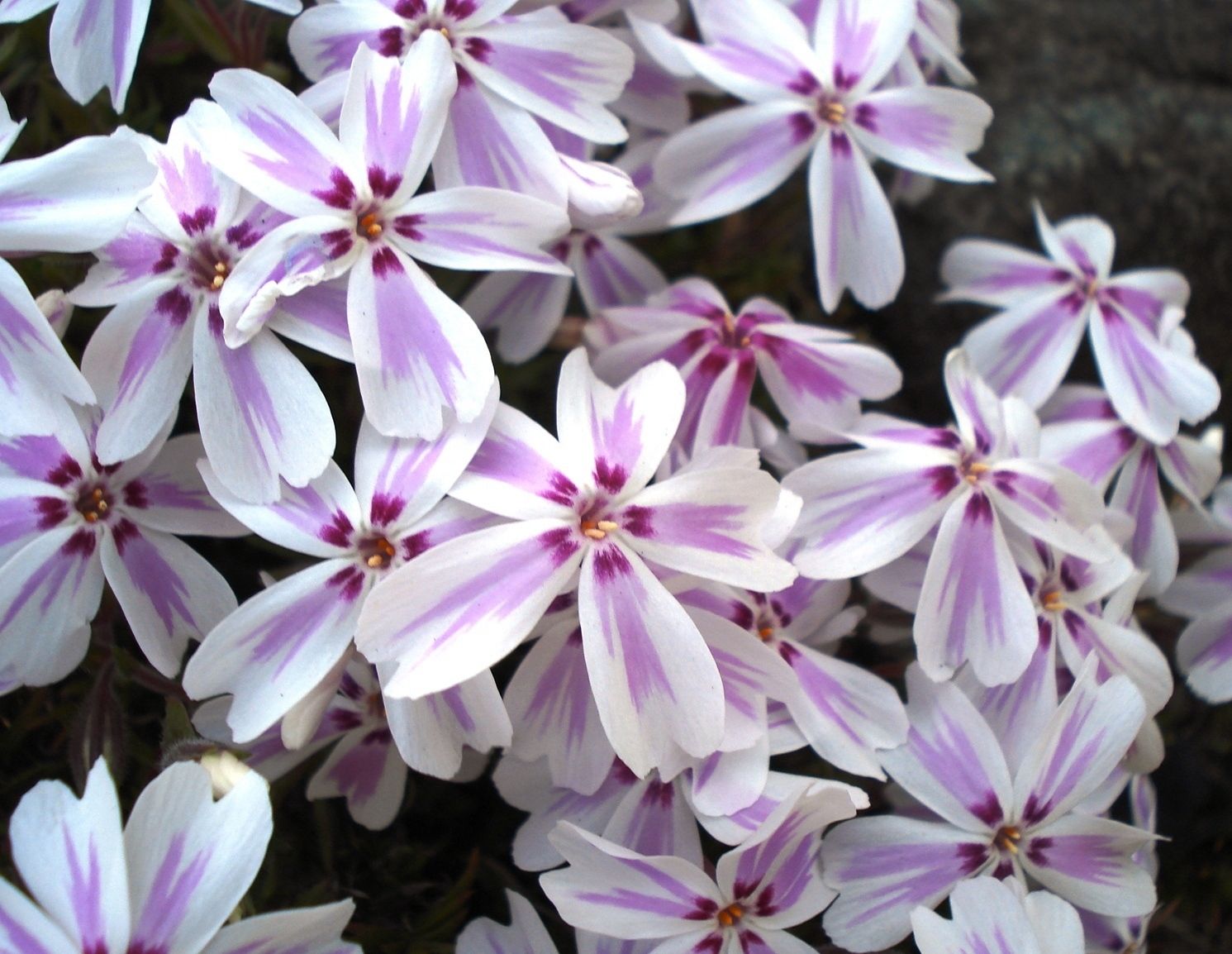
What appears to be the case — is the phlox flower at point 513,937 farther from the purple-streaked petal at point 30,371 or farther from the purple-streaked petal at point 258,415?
the purple-streaked petal at point 30,371

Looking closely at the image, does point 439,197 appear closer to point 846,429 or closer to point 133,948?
point 846,429

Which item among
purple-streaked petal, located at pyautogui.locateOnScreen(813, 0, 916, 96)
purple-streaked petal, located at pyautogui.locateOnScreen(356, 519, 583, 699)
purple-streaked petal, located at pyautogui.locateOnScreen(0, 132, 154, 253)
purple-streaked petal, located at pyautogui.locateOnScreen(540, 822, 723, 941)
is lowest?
purple-streaked petal, located at pyautogui.locateOnScreen(540, 822, 723, 941)

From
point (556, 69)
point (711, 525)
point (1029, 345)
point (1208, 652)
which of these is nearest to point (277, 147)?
point (556, 69)

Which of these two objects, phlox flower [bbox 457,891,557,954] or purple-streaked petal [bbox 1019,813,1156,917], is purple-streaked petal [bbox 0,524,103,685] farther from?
purple-streaked petal [bbox 1019,813,1156,917]

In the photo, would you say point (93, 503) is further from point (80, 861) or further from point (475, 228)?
point (475, 228)

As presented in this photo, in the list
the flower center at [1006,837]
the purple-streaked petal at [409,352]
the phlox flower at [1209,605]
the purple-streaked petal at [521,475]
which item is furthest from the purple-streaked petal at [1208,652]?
the purple-streaked petal at [409,352]

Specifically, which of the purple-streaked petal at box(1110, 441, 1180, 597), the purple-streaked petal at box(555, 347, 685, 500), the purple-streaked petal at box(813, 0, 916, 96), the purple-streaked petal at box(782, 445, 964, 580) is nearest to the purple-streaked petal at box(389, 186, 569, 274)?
the purple-streaked petal at box(555, 347, 685, 500)
